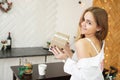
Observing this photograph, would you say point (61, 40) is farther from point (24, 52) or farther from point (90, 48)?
point (24, 52)

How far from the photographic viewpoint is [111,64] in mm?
3461

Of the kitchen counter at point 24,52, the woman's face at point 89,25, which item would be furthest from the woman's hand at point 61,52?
the kitchen counter at point 24,52

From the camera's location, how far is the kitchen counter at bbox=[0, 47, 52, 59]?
2.97 metres

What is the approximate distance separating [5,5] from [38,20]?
58 cm

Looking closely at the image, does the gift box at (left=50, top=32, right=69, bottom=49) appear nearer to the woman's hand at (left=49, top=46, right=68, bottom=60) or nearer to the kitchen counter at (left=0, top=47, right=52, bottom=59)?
the woman's hand at (left=49, top=46, right=68, bottom=60)

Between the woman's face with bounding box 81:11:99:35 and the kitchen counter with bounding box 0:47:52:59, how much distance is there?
5.54ft

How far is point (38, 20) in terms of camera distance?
3.53m

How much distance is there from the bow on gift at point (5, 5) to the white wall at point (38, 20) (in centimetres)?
7

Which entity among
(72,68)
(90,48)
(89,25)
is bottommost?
(72,68)

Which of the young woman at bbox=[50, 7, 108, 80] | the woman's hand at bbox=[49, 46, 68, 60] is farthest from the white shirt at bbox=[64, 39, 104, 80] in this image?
the woman's hand at bbox=[49, 46, 68, 60]

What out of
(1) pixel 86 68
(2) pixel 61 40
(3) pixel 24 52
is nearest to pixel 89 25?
(1) pixel 86 68

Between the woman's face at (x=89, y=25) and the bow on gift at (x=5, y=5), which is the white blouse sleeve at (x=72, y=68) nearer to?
the woman's face at (x=89, y=25)

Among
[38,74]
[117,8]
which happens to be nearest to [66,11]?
[117,8]

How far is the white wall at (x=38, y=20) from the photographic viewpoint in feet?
11.0
